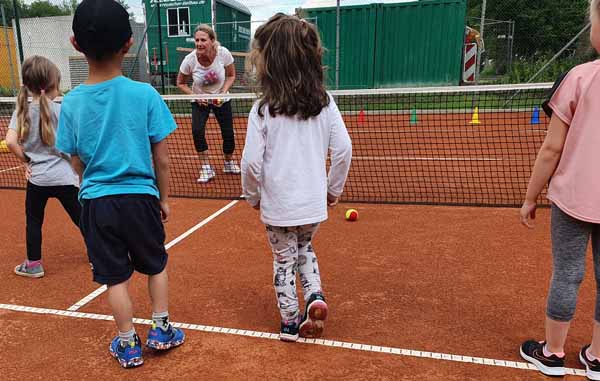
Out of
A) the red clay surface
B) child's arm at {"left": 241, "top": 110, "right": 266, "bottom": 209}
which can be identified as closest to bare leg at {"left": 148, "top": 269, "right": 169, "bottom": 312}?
the red clay surface

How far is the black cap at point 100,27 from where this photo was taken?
2.10m

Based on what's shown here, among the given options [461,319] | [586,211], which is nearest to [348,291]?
[461,319]

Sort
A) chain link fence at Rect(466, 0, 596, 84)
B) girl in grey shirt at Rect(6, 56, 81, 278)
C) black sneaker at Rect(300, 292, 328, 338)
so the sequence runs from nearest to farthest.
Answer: black sneaker at Rect(300, 292, 328, 338), girl in grey shirt at Rect(6, 56, 81, 278), chain link fence at Rect(466, 0, 596, 84)

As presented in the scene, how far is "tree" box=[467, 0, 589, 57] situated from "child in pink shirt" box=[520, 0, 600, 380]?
1282 cm

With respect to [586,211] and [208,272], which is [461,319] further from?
[208,272]

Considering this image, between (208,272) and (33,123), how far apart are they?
1612 millimetres

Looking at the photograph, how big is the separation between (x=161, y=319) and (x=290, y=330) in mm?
Result: 698

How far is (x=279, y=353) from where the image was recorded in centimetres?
258

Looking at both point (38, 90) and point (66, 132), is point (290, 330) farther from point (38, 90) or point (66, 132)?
point (38, 90)

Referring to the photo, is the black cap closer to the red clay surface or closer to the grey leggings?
the red clay surface

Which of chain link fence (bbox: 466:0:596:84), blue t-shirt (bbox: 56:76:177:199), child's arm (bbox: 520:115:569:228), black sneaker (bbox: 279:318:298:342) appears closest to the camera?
child's arm (bbox: 520:115:569:228)

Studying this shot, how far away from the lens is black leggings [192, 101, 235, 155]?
252 inches

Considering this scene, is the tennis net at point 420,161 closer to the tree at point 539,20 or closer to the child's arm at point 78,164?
the child's arm at point 78,164

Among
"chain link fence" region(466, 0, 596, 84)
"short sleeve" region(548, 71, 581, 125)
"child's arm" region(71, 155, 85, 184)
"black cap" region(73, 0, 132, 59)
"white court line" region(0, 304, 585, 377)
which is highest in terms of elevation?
"chain link fence" region(466, 0, 596, 84)
